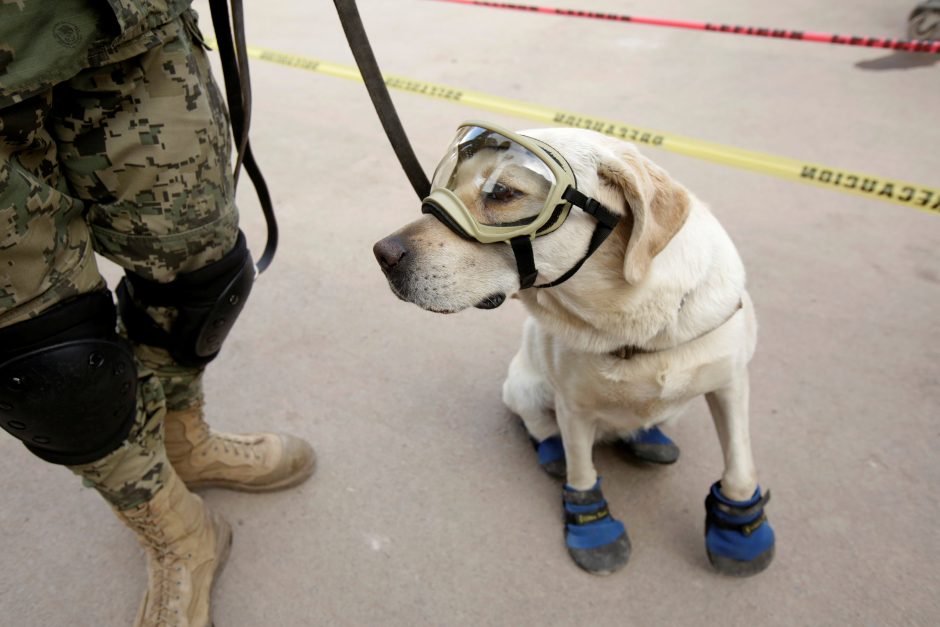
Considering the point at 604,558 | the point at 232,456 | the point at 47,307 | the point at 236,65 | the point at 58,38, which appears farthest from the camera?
the point at 232,456

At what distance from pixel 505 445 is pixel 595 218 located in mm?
1008

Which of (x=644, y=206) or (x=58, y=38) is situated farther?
(x=644, y=206)

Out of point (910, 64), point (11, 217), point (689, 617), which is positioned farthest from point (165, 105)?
point (910, 64)

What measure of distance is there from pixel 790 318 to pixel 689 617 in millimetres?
1332

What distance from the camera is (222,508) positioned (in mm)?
1879

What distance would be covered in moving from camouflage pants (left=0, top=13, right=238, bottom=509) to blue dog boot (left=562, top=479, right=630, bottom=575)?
1.06 meters

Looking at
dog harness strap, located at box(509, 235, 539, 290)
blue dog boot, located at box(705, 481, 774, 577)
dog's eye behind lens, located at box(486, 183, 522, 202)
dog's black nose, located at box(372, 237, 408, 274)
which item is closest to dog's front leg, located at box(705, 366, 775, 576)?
blue dog boot, located at box(705, 481, 774, 577)

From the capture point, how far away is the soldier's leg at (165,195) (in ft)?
3.84

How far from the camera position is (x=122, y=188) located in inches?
48.3

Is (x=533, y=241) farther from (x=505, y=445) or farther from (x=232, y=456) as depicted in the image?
(x=232, y=456)

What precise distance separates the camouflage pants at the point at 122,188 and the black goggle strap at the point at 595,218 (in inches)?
26.8

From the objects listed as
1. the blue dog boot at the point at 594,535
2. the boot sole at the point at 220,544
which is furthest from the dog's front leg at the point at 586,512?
the boot sole at the point at 220,544

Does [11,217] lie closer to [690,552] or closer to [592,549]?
[592,549]

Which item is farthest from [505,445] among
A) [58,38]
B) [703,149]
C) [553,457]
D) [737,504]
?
→ [703,149]
